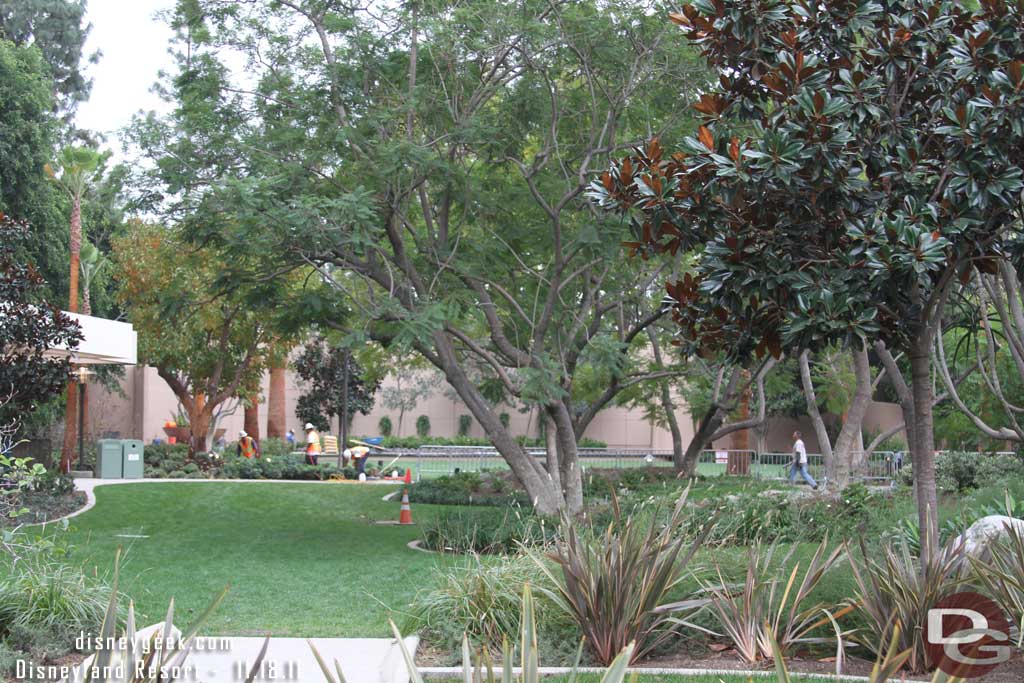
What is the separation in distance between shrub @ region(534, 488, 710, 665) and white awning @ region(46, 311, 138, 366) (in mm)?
17804

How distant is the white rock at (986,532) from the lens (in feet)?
27.0

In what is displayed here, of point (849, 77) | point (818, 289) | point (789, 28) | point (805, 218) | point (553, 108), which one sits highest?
point (553, 108)

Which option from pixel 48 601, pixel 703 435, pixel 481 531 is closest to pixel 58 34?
pixel 703 435

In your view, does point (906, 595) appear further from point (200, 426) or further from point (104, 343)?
point (200, 426)

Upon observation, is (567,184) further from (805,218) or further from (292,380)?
(292,380)

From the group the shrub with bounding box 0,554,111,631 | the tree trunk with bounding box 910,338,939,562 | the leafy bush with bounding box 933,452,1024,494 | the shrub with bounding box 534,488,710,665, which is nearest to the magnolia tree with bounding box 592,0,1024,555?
the tree trunk with bounding box 910,338,939,562

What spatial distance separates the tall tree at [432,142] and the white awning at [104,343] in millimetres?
7900

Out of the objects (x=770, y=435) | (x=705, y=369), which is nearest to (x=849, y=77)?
(x=705, y=369)

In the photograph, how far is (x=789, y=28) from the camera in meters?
8.12

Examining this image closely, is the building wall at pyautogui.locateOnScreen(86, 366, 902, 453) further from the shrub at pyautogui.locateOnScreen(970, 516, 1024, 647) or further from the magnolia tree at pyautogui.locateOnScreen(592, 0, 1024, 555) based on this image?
the shrub at pyautogui.locateOnScreen(970, 516, 1024, 647)

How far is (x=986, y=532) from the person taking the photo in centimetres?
867

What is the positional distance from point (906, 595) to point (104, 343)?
69.2 ft

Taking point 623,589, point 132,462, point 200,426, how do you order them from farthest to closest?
point 200,426
point 132,462
point 623,589

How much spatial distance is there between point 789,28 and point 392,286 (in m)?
9.32
